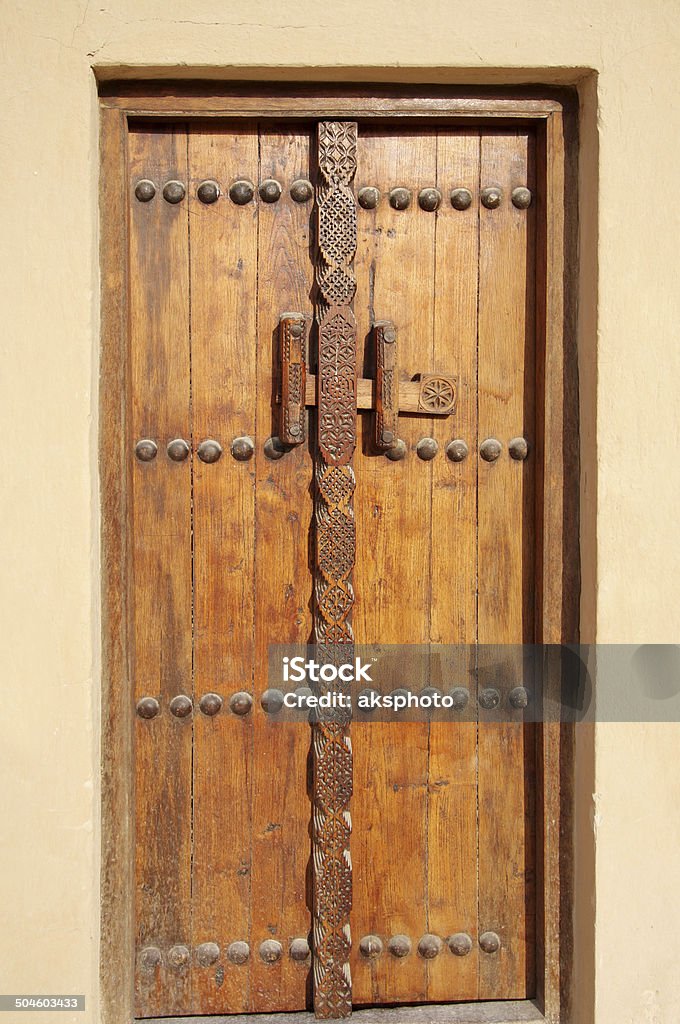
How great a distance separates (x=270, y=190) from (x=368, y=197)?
0.19m

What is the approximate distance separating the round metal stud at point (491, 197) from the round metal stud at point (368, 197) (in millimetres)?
214

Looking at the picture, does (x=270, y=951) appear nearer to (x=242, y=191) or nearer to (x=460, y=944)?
(x=460, y=944)

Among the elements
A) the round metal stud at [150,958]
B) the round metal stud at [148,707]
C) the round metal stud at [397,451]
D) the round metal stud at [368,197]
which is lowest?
the round metal stud at [150,958]

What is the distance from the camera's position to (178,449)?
64.7 inches

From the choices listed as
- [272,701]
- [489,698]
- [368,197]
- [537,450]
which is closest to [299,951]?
[272,701]

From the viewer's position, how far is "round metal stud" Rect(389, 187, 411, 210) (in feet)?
5.39

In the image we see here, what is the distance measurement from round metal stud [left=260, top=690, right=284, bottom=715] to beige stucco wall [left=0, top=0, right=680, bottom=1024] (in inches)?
13.1

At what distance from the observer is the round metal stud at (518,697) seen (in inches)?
66.2

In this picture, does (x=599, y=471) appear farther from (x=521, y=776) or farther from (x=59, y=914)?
(x=59, y=914)

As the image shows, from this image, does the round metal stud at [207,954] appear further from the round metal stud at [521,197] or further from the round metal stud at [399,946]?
the round metal stud at [521,197]

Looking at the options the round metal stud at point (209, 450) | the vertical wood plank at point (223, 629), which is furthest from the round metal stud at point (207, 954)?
the round metal stud at point (209, 450)

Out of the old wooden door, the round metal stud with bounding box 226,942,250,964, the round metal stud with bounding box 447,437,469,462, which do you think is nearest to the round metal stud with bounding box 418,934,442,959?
the old wooden door

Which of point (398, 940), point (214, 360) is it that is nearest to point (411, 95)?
point (214, 360)

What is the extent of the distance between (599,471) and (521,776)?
0.65 meters
